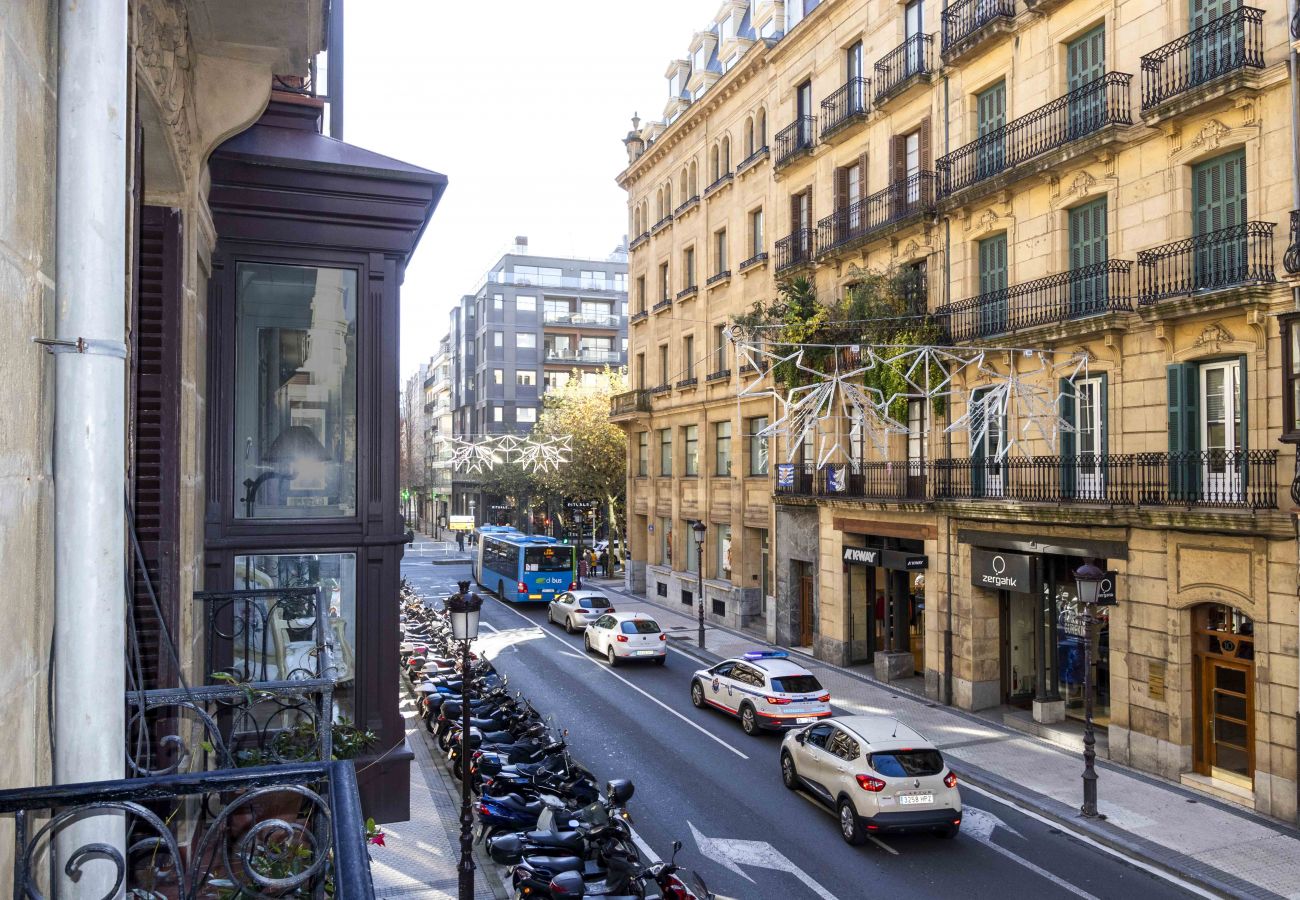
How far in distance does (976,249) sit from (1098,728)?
36.4 feet

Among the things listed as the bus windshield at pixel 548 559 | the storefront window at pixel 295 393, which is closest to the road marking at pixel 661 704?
the bus windshield at pixel 548 559

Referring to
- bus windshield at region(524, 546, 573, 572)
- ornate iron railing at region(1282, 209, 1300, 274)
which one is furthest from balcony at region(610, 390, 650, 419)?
ornate iron railing at region(1282, 209, 1300, 274)

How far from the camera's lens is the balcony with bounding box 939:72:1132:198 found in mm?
18250

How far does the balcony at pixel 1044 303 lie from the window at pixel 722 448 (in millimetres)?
12646

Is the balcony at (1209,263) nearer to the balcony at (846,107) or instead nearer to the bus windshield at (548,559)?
the balcony at (846,107)

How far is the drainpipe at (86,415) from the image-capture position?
290cm

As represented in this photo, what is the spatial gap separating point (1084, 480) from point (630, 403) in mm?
25331

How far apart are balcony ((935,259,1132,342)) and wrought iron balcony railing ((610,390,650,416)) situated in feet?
64.5

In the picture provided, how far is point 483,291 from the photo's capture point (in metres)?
80.8

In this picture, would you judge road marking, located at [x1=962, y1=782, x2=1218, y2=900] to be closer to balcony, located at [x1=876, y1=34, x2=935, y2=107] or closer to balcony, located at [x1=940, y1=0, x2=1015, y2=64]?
balcony, located at [x1=940, y1=0, x2=1015, y2=64]

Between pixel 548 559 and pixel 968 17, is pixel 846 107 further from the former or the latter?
pixel 548 559

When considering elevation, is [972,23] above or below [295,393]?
above

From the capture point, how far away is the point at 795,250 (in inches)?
1175

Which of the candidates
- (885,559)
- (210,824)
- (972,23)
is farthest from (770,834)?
(972,23)
